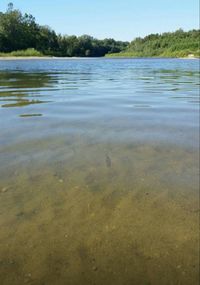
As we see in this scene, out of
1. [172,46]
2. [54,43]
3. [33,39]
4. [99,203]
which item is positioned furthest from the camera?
[172,46]

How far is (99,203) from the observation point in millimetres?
3113

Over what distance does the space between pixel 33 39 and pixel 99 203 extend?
9976 centimetres

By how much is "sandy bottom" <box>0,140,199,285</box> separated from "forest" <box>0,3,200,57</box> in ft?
242

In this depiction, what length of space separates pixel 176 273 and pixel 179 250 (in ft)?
0.84

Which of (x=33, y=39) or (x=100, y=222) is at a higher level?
(x=33, y=39)

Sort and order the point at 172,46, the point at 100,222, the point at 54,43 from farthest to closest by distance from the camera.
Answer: the point at 172,46 → the point at 54,43 → the point at 100,222

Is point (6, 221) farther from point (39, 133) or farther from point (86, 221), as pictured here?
point (39, 133)

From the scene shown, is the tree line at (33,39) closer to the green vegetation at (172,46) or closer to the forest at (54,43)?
the forest at (54,43)

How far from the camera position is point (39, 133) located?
217 inches

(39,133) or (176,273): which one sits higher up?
(39,133)

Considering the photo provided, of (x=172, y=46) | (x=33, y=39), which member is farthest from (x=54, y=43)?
(x=172, y=46)

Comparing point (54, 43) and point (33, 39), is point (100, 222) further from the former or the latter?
point (54, 43)

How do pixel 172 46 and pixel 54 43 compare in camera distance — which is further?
pixel 172 46

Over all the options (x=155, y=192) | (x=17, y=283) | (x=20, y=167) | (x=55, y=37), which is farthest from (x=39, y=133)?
(x=55, y=37)
